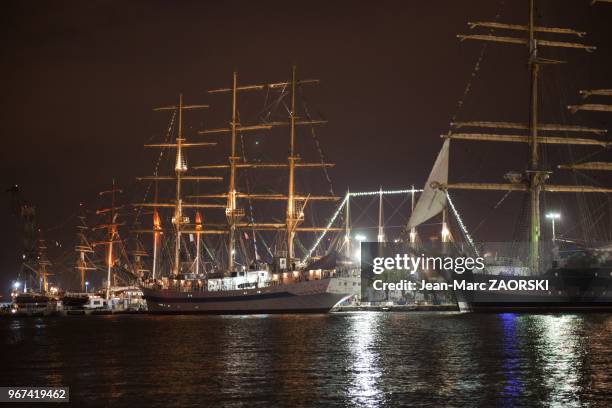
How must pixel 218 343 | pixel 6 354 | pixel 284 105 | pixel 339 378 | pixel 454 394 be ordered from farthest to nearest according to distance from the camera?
pixel 284 105 → pixel 218 343 → pixel 6 354 → pixel 339 378 → pixel 454 394

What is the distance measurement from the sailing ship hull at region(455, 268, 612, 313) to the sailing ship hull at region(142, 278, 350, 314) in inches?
584

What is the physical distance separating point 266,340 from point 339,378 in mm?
17607

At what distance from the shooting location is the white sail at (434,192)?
275 ft

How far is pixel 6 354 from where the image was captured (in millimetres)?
48000

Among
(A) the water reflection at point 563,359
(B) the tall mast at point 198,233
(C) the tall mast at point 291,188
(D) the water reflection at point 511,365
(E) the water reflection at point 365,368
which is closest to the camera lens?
(E) the water reflection at point 365,368

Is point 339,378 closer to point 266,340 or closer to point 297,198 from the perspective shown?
point 266,340

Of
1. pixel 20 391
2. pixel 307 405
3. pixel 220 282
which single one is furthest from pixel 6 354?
pixel 220 282

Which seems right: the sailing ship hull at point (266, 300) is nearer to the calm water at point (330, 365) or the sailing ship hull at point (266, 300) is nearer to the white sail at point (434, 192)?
the white sail at point (434, 192)

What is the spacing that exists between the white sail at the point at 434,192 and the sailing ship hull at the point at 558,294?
10.1m

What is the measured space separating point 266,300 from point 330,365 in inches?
1959

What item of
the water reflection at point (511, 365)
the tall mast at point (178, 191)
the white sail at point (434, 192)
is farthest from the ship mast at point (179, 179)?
the water reflection at point (511, 365)

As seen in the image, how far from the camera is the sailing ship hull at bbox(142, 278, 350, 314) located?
86.8m

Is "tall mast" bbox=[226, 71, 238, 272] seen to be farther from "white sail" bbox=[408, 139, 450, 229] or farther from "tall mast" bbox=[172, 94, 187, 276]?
"white sail" bbox=[408, 139, 450, 229]

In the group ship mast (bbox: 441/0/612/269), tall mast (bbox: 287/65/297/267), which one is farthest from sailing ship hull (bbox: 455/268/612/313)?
tall mast (bbox: 287/65/297/267)
